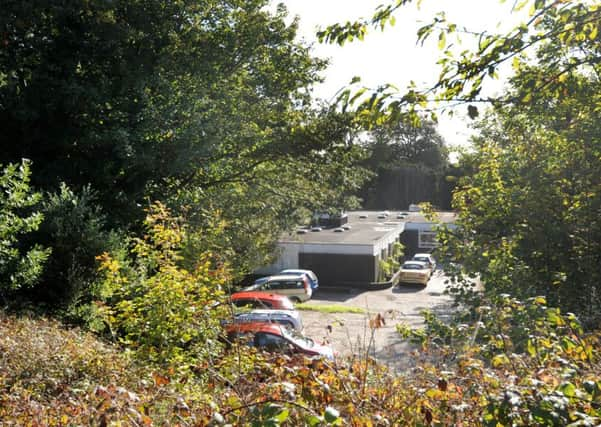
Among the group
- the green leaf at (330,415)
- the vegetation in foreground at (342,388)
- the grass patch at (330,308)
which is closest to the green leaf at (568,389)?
the vegetation in foreground at (342,388)

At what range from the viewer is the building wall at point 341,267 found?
95.6ft

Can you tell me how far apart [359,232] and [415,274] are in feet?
19.3

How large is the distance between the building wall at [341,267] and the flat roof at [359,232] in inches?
32.7

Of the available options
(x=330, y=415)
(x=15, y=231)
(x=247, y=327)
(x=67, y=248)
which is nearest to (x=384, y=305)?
(x=247, y=327)

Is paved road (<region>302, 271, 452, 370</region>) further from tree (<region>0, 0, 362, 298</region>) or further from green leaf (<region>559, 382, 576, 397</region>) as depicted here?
green leaf (<region>559, 382, 576, 397</region>)

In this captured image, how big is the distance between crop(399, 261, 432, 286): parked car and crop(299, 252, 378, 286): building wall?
1.61 metres

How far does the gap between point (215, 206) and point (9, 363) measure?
33.6ft

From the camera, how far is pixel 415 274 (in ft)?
95.6

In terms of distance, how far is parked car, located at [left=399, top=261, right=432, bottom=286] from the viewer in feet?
95.5

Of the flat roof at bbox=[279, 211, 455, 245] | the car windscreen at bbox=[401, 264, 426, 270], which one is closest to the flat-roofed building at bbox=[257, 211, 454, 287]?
the flat roof at bbox=[279, 211, 455, 245]

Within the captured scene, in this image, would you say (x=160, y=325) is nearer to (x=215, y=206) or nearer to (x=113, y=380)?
(x=113, y=380)

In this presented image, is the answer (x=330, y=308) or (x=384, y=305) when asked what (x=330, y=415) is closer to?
(x=330, y=308)

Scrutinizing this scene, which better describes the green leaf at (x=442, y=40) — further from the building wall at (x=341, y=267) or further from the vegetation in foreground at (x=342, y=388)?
the building wall at (x=341, y=267)

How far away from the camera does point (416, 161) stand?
205 ft
